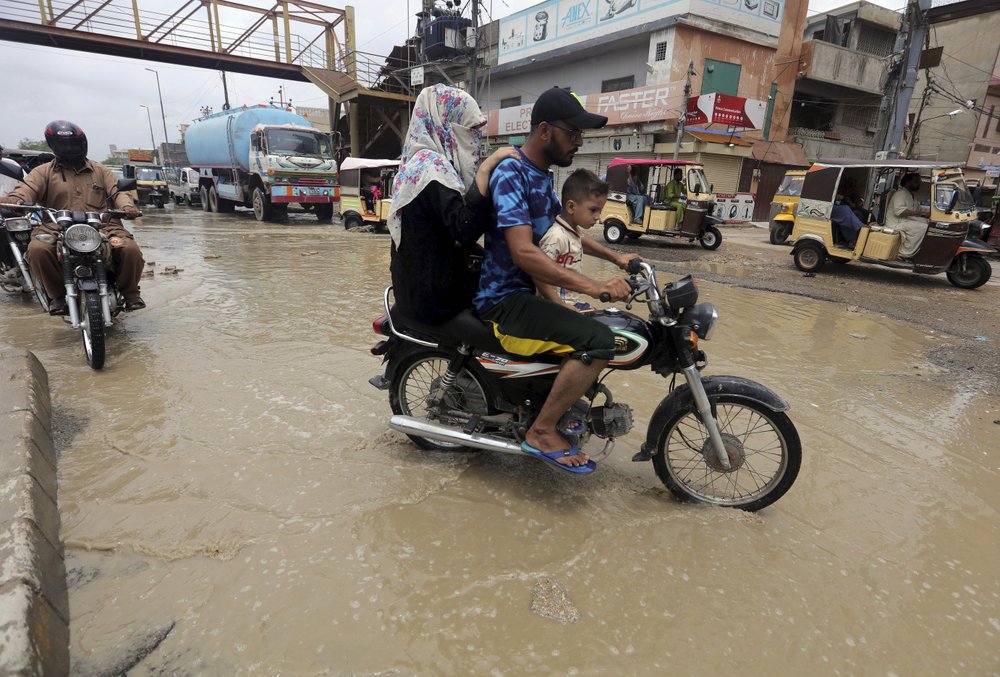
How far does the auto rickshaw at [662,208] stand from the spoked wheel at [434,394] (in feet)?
38.1

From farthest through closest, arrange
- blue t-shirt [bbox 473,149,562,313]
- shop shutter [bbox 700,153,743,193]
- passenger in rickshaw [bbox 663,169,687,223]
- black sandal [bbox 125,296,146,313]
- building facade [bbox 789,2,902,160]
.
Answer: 1. building facade [bbox 789,2,902,160]
2. shop shutter [bbox 700,153,743,193]
3. passenger in rickshaw [bbox 663,169,687,223]
4. black sandal [bbox 125,296,146,313]
5. blue t-shirt [bbox 473,149,562,313]

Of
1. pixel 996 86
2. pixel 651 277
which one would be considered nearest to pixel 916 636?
pixel 651 277

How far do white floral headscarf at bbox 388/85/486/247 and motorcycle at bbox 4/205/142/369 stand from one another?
3245mm

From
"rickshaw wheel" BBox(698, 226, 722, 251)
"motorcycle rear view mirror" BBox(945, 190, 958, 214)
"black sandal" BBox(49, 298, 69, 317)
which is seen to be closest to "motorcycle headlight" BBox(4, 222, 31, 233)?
"black sandal" BBox(49, 298, 69, 317)

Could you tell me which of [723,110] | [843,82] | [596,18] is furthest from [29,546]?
[843,82]

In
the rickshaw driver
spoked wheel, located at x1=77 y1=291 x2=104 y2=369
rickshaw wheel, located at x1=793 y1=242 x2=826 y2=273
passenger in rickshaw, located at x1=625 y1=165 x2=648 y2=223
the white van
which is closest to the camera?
spoked wheel, located at x1=77 y1=291 x2=104 y2=369

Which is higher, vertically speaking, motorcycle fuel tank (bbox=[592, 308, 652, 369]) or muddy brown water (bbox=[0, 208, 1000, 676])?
motorcycle fuel tank (bbox=[592, 308, 652, 369])

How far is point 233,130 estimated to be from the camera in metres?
17.3

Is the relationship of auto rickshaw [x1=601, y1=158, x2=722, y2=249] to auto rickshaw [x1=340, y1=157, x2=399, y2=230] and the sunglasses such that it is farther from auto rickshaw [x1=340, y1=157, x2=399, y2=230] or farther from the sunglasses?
the sunglasses

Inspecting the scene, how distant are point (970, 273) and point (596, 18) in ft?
53.9

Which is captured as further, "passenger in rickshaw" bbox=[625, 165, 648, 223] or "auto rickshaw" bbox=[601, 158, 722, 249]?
"passenger in rickshaw" bbox=[625, 165, 648, 223]

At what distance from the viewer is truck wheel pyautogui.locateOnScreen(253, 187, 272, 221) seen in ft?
53.9

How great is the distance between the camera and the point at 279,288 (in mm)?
7680

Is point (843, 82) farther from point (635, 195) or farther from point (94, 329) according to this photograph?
point (94, 329)
